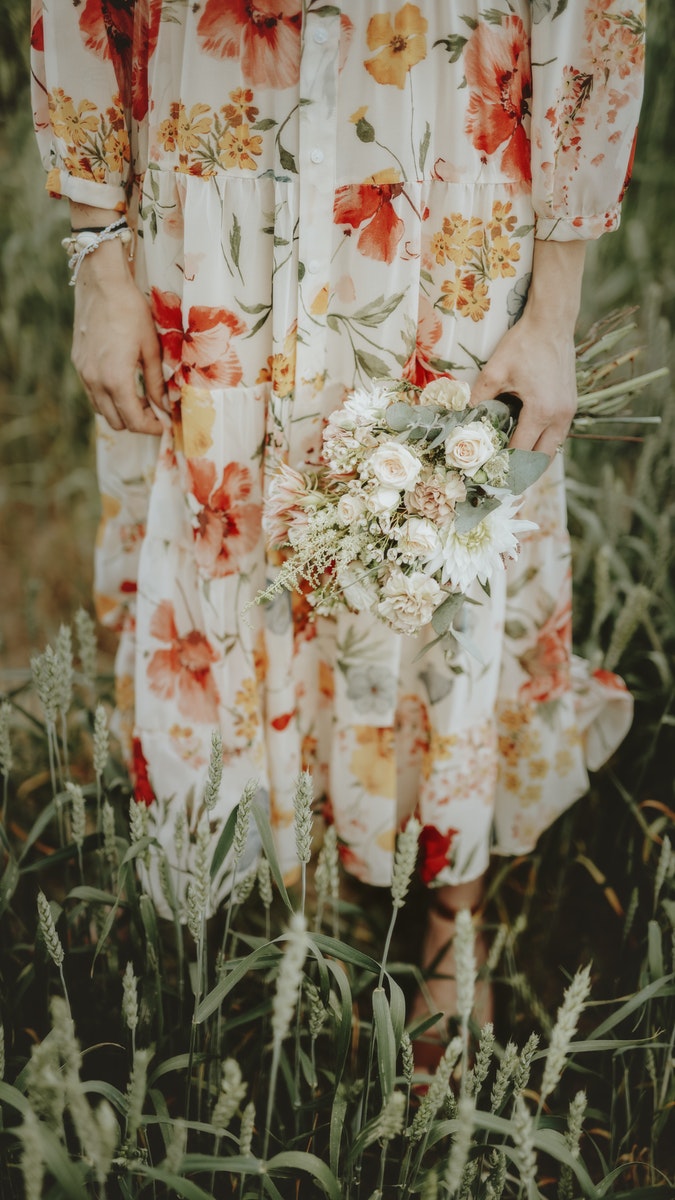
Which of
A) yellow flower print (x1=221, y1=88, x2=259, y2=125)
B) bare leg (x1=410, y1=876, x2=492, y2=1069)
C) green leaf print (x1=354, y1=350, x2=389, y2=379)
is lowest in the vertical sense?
bare leg (x1=410, y1=876, x2=492, y2=1069)

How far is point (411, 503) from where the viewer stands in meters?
0.81

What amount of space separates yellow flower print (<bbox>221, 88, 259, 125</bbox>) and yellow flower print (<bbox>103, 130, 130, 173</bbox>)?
150mm

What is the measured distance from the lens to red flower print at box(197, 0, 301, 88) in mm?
831

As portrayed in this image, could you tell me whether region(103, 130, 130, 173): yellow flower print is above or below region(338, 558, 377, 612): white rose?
above

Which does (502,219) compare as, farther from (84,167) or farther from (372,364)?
(84,167)

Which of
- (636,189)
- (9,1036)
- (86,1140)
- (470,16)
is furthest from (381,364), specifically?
(636,189)

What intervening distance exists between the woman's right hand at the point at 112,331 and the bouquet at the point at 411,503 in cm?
24

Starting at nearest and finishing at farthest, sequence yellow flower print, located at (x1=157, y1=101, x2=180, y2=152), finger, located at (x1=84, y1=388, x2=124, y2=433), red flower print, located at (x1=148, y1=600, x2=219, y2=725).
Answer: yellow flower print, located at (x1=157, y1=101, x2=180, y2=152)
finger, located at (x1=84, y1=388, x2=124, y2=433)
red flower print, located at (x1=148, y1=600, x2=219, y2=725)

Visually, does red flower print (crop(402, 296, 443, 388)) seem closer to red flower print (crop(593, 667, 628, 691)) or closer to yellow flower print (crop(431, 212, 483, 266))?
yellow flower print (crop(431, 212, 483, 266))

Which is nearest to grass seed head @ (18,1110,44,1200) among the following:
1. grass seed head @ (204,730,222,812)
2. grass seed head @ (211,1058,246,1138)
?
grass seed head @ (211,1058,246,1138)

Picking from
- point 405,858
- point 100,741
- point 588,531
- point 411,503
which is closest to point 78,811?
point 100,741

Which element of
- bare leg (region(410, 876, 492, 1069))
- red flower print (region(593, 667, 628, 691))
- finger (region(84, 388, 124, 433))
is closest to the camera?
finger (region(84, 388, 124, 433))

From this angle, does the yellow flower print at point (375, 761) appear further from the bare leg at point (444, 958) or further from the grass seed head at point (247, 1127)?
the grass seed head at point (247, 1127)

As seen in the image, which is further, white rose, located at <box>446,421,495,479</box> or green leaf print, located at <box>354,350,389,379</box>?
green leaf print, located at <box>354,350,389,379</box>
